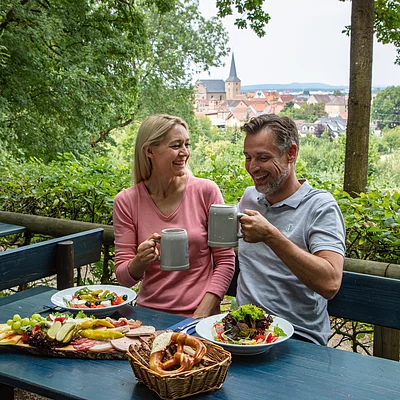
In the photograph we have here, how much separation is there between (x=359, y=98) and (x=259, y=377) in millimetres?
2616

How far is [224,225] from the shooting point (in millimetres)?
1781

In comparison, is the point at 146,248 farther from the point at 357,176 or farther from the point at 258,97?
the point at 258,97

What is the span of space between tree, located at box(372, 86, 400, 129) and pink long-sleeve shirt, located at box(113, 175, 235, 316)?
9079mm

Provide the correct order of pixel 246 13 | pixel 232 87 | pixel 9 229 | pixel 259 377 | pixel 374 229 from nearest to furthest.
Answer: pixel 259 377 → pixel 374 229 → pixel 9 229 → pixel 246 13 → pixel 232 87

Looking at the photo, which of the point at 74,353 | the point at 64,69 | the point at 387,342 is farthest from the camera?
the point at 64,69

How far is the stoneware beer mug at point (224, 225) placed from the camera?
1777 mm

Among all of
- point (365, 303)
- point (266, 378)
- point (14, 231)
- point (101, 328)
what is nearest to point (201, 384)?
point (266, 378)

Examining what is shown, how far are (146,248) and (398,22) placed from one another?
3.91 m

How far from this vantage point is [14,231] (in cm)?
338

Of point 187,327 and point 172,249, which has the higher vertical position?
point 172,249

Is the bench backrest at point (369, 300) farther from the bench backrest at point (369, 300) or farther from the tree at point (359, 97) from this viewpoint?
the tree at point (359, 97)

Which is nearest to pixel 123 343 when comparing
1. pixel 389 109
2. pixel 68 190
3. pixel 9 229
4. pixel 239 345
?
pixel 239 345

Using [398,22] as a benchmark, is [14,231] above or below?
below

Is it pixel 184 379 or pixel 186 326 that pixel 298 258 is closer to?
pixel 186 326
